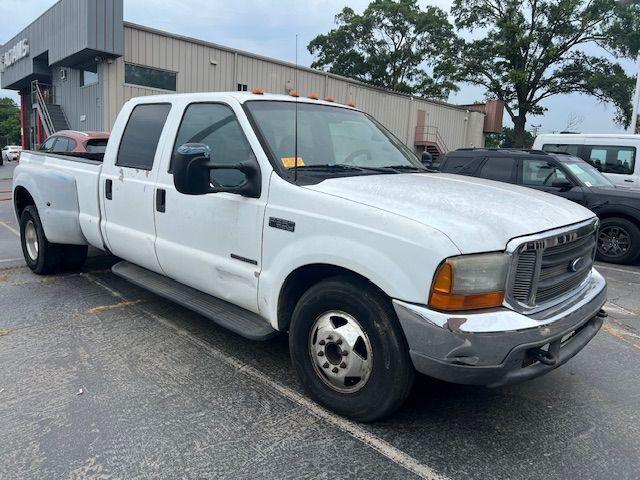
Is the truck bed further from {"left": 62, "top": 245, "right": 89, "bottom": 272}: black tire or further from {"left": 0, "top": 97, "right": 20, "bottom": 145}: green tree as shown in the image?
{"left": 0, "top": 97, "right": 20, "bottom": 145}: green tree

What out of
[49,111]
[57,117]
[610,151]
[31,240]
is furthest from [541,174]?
[49,111]

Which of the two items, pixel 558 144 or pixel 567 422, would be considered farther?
pixel 558 144

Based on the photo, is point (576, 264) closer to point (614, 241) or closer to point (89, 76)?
point (614, 241)

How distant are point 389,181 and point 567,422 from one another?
1.82 meters

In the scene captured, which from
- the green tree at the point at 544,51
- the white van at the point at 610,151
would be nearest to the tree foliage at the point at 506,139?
the green tree at the point at 544,51

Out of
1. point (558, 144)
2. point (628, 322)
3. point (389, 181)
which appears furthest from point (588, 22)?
point (389, 181)

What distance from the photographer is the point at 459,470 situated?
8.64ft

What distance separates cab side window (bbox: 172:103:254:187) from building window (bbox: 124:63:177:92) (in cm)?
1608

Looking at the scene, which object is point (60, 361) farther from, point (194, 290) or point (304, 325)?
point (304, 325)

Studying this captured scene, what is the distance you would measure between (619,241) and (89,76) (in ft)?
60.9

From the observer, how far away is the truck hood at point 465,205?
2.58 metres

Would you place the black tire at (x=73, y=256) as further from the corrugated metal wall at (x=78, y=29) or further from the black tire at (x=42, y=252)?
the corrugated metal wall at (x=78, y=29)

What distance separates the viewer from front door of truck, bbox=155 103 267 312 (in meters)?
3.46

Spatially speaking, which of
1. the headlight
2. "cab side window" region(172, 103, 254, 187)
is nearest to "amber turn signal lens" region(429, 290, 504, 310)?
the headlight
